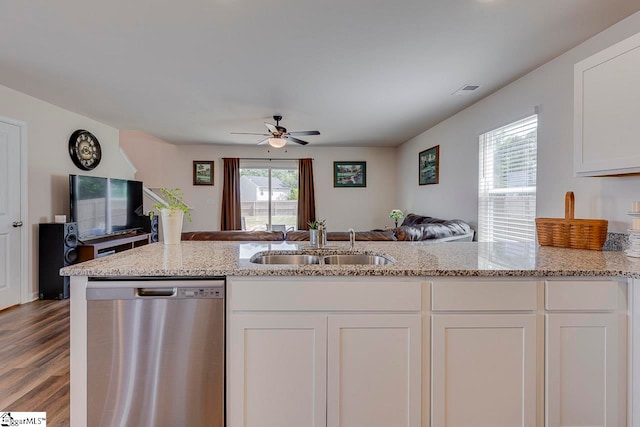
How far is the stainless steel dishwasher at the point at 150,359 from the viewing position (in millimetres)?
1459

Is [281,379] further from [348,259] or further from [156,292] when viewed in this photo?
[348,259]

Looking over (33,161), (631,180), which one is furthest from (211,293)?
(33,161)

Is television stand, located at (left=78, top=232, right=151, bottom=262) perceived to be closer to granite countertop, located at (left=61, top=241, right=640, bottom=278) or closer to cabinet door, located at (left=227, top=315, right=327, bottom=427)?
granite countertop, located at (left=61, top=241, right=640, bottom=278)

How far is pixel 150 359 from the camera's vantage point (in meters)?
1.46

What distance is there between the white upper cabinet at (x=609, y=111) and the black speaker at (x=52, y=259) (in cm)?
503

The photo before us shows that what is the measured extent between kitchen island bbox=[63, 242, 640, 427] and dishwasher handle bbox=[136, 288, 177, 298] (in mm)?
94

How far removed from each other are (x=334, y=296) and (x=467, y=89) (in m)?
2.98

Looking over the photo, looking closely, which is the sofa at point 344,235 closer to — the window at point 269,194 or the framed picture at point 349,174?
the window at point 269,194

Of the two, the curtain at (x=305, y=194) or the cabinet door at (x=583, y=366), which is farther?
the curtain at (x=305, y=194)

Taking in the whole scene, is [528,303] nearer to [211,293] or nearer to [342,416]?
[342,416]

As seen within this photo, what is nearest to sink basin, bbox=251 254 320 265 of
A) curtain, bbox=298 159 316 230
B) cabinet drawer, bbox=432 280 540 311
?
cabinet drawer, bbox=432 280 540 311

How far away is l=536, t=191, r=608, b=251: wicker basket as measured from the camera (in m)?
2.00

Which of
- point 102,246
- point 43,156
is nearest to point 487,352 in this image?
point 102,246

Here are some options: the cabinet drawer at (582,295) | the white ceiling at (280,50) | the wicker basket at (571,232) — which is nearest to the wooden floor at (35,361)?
the white ceiling at (280,50)
